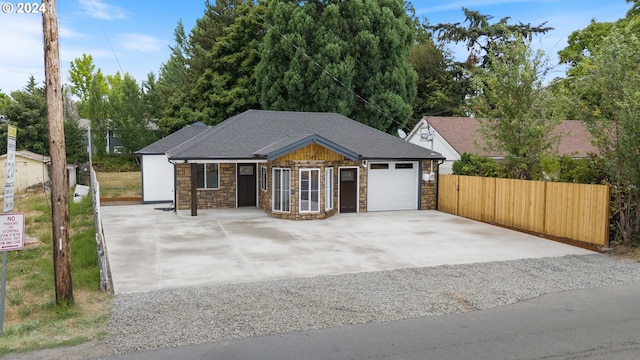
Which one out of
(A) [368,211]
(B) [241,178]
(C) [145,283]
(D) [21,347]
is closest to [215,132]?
(B) [241,178]

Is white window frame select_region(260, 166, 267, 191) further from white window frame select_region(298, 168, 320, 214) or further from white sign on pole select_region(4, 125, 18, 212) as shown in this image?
white sign on pole select_region(4, 125, 18, 212)

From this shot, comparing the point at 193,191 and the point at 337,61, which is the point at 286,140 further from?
the point at 337,61

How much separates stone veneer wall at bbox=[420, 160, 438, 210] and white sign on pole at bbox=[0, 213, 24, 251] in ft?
49.5

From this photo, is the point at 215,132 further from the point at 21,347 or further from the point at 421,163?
the point at 21,347

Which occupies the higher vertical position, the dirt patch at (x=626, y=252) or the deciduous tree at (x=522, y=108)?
the deciduous tree at (x=522, y=108)

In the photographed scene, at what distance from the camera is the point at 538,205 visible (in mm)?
13062

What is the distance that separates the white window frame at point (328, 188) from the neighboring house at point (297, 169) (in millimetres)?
11

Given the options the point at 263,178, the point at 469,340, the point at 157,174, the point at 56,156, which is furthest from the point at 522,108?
the point at 157,174

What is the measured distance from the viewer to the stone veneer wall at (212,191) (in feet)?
58.6

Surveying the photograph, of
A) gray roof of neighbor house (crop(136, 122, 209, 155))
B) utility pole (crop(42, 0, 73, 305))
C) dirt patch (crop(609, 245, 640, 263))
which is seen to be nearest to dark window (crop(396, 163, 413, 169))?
dirt patch (crop(609, 245, 640, 263))

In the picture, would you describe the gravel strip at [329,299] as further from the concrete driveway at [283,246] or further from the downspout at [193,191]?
the downspout at [193,191]

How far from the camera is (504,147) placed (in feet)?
49.7

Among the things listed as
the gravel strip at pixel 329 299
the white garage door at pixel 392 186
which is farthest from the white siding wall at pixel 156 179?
the gravel strip at pixel 329 299

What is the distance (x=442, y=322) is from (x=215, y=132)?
1392 centimetres
